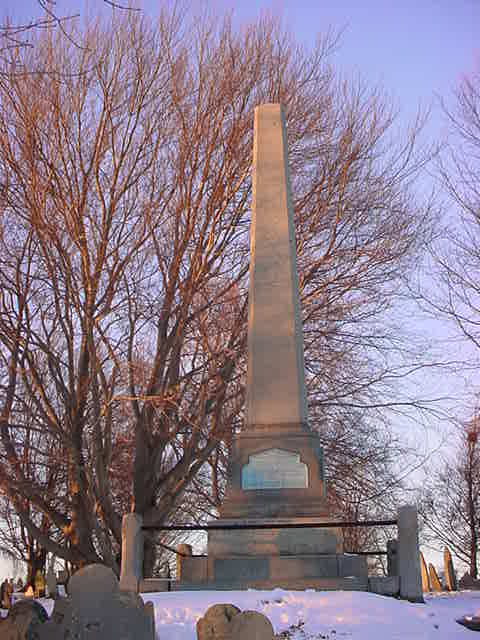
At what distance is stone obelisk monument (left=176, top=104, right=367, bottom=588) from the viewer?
29.3 feet

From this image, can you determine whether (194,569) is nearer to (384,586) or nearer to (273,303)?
(384,586)

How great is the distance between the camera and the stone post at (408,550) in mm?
8453

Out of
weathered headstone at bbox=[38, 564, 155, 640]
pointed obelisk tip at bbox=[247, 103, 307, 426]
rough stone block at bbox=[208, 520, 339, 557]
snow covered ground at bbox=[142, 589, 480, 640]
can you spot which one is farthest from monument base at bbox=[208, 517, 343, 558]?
weathered headstone at bbox=[38, 564, 155, 640]

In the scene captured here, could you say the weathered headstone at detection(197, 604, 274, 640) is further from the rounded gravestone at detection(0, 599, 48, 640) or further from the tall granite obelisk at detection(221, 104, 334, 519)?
the tall granite obelisk at detection(221, 104, 334, 519)

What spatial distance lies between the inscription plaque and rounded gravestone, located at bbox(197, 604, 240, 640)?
5.62 m

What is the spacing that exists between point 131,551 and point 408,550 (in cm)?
331

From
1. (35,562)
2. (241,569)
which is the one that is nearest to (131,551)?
(241,569)

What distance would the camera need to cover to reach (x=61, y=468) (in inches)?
559

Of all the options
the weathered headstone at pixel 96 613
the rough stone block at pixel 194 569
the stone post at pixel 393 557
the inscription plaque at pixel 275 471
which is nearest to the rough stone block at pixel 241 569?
the rough stone block at pixel 194 569

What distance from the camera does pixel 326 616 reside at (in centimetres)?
625

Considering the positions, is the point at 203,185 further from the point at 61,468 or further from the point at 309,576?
the point at 309,576

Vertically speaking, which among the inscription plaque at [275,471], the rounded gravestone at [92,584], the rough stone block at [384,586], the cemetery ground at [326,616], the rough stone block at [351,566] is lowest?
the cemetery ground at [326,616]

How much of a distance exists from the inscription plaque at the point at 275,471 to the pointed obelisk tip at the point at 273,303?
0.54m

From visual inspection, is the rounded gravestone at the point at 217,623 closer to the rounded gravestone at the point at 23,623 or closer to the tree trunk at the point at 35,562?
the rounded gravestone at the point at 23,623
